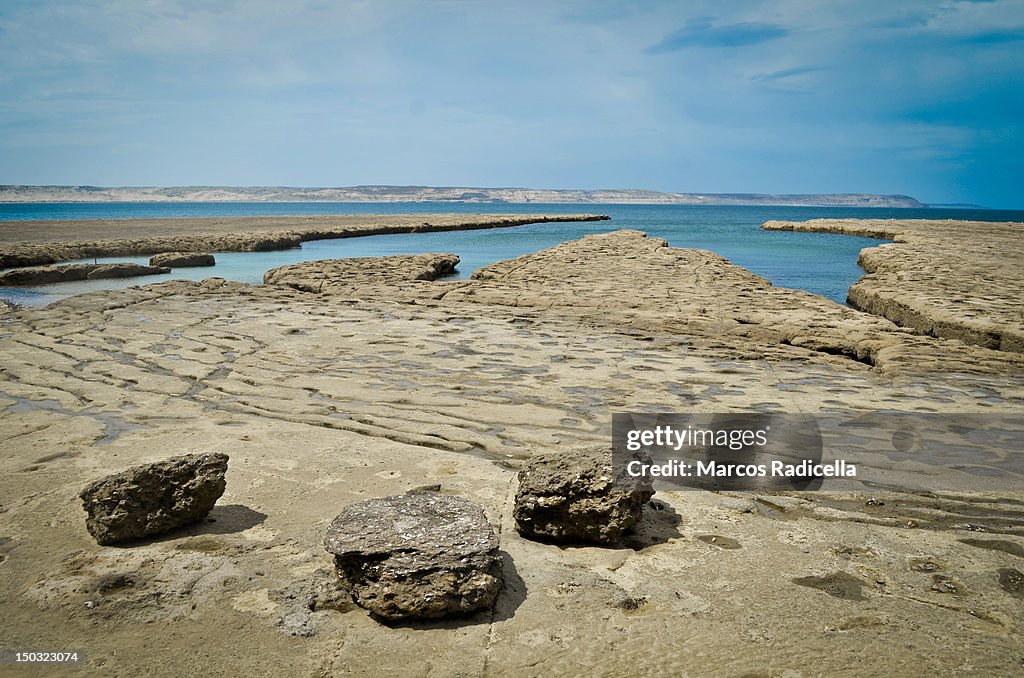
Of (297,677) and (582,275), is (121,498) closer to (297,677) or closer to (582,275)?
(297,677)

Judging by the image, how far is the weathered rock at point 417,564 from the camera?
2.42 metres

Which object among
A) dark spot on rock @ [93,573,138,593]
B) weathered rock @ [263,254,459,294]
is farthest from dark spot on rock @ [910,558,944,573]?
weathered rock @ [263,254,459,294]

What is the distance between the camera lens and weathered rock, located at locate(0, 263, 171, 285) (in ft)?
43.7

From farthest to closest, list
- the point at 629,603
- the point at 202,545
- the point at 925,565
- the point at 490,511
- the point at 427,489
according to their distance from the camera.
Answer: the point at 427,489 < the point at 490,511 < the point at 202,545 < the point at 925,565 < the point at 629,603

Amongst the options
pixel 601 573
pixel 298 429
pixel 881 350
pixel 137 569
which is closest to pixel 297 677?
pixel 137 569

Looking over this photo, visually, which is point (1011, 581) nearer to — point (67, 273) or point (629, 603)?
point (629, 603)

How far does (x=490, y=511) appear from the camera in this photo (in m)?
3.29

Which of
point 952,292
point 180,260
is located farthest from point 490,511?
point 180,260

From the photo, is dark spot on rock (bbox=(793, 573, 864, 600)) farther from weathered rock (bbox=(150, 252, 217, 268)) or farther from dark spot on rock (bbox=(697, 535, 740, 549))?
weathered rock (bbox=(150, 252, 217, 268))

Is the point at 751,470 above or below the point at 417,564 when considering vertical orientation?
below

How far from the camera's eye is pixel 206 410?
4820 millimetres

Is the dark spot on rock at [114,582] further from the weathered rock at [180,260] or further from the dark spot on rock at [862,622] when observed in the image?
the weathered rock at [180,260]

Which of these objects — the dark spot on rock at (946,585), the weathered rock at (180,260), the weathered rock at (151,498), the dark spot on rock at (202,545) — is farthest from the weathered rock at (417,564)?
the weathered rock at (180,260)

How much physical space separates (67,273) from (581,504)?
14315 mm
